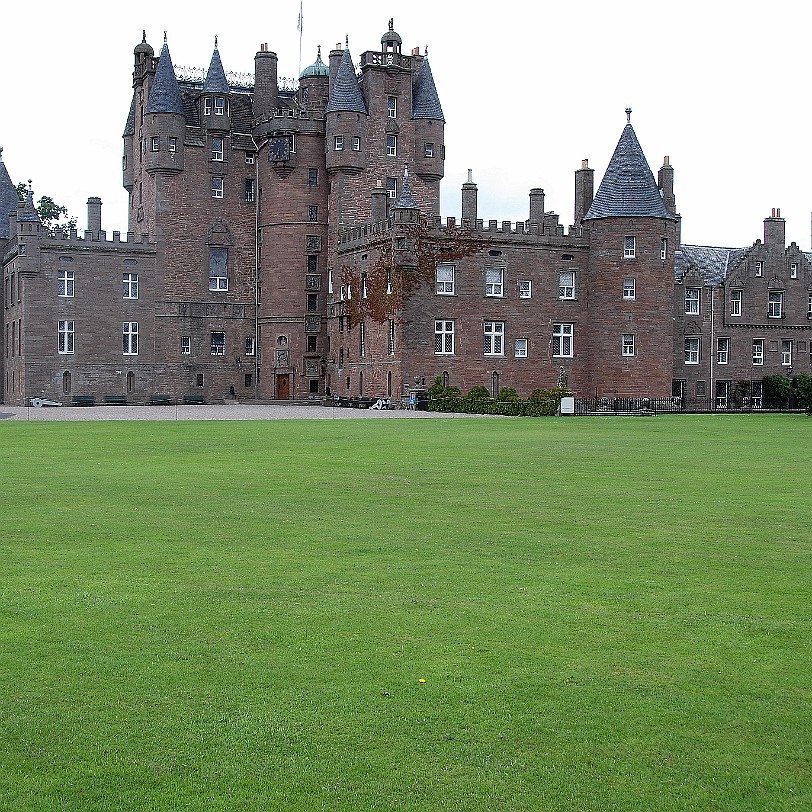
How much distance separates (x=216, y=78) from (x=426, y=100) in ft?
44.9

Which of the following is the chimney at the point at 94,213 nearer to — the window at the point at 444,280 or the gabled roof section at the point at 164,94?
the gabled roof section at the point at 164,94

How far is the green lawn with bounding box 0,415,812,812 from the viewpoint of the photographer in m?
6.54

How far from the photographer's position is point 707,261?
8362 centimetres

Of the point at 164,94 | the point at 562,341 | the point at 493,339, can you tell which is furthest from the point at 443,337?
the point at 164,94

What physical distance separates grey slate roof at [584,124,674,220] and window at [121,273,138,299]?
2878 cm

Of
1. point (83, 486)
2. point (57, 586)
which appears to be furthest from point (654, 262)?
point (57, 586)

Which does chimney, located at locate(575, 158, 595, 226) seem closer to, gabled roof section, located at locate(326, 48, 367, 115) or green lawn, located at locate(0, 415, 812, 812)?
gabled roof section, located at locate(326, 48, 367, 115)

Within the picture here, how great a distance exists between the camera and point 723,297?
3211 inches

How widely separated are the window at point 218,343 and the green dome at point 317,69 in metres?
18.1

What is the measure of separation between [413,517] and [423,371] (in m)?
54.7

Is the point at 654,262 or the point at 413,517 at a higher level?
the point at 654,262

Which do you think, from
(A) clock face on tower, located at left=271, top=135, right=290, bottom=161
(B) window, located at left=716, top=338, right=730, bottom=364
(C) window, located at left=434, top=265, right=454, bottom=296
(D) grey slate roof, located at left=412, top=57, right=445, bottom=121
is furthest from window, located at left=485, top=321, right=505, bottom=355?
(A) clock face on tower, located at left=271, top=135, right=290, bottom=161

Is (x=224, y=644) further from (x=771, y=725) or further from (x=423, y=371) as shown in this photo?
(x=423, y=371)

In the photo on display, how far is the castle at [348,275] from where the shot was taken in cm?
7275
